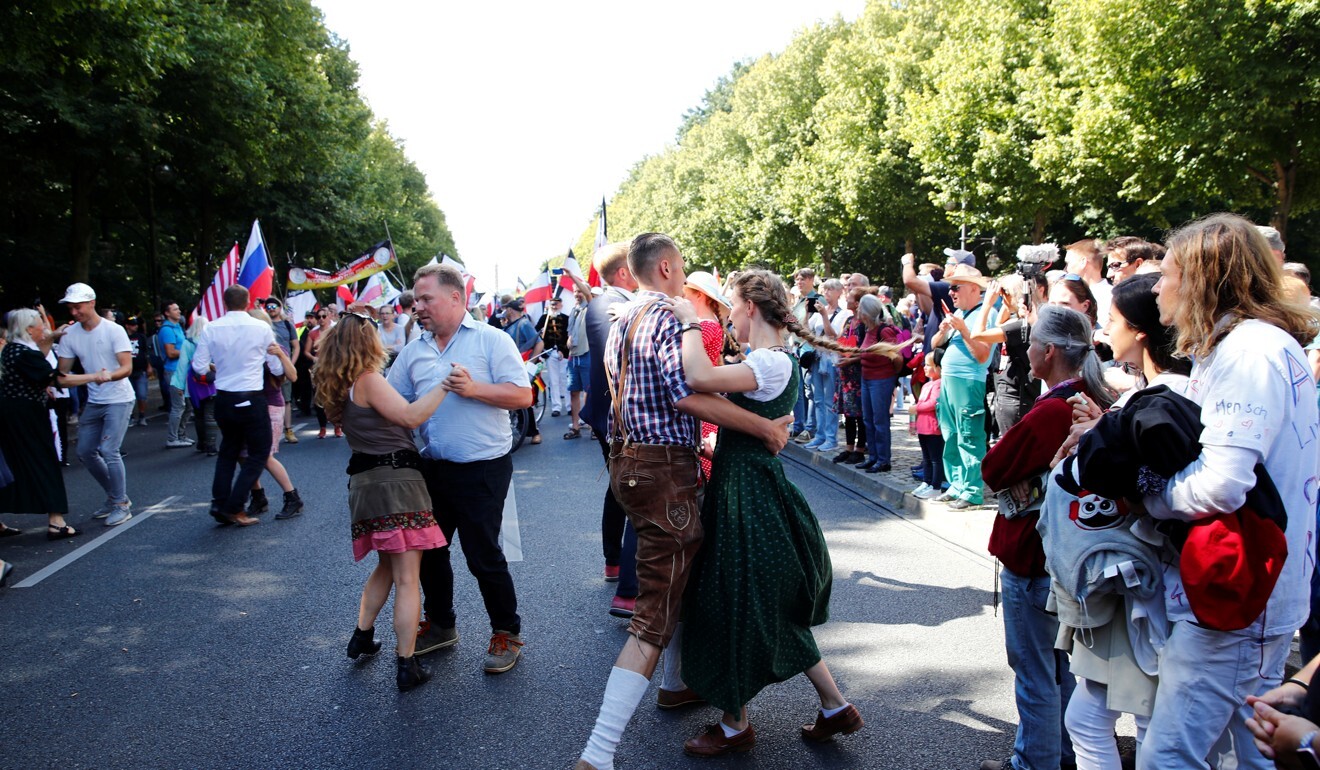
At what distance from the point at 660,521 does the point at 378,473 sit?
1600mm

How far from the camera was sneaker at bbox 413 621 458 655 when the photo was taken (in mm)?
4766

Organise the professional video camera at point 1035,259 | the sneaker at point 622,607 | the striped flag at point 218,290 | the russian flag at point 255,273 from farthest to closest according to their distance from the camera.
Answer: the striped flag at point 218,290 → the russian flag at point 255,273 → the professional video camera at point 1035,259 → the sneaker at point 622,607

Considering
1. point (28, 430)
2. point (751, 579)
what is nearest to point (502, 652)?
point (751, 579)

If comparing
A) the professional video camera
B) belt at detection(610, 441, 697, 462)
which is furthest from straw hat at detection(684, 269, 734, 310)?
the professional video camera

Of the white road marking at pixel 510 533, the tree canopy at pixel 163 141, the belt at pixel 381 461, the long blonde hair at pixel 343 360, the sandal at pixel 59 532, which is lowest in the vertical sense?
the sandal at pixel 59 532

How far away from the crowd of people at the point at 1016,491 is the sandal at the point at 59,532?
3.97 meters

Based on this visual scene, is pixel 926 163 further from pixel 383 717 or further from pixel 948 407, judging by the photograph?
pixel 383 717

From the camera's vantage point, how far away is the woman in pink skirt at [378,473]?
14.1 feet

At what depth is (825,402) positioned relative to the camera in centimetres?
1105

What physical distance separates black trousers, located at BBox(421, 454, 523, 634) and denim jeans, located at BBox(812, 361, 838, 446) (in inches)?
266

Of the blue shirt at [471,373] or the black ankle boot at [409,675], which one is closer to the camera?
the black ankle boot at [409,675]

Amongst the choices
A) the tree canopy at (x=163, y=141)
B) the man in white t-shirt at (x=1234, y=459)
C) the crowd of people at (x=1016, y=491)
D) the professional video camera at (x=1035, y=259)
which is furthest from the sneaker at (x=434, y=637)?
the tree canopy at (x=163, y=141)

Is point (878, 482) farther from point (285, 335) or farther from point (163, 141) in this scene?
point (163, 141)

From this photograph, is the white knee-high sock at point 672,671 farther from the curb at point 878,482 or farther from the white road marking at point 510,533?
the curb at point 878,482
